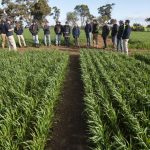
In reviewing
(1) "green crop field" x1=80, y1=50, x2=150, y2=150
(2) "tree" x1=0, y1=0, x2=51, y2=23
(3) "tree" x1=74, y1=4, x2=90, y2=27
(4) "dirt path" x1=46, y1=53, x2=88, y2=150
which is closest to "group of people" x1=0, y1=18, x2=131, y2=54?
(1) "green crop field" x1=80, y1=50, x2=150, y2=150

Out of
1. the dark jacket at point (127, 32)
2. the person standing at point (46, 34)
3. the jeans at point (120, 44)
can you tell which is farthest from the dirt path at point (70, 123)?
the person standing at point (46, 34)

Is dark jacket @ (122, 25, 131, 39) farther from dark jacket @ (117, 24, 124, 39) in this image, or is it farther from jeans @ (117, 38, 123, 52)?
jeans @ (117, 38, 123, 52)

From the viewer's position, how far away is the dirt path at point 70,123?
599 cm

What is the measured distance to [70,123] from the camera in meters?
7.01

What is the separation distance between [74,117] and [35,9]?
154 ft

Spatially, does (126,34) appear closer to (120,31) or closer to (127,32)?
(127,32)

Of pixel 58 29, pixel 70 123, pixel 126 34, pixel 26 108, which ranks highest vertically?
pixel 58 29

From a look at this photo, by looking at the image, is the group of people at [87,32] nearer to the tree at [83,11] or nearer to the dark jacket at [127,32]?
the dark jacket at [127,32]

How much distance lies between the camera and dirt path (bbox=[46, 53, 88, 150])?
5.99 meters

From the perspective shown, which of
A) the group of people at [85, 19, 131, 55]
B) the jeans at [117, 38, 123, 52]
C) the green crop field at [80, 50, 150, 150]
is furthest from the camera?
the jeans at [117, 38, 123, 52]

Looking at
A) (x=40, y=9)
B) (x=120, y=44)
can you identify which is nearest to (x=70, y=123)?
(x=120, y=44)

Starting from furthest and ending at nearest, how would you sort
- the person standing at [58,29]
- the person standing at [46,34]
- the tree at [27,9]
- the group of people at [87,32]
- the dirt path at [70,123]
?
the tree at [27,9]
the person standing at [58,29]
the person standing at [46,34]
the group of people at [87,32]
the dirt path at [70,123]

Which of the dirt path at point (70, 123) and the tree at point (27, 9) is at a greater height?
the tree at point (27, 9)

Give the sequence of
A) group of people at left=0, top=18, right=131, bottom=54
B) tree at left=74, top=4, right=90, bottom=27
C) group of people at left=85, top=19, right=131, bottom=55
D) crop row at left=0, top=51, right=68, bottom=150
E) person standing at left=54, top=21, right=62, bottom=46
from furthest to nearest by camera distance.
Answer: tree at left=74, top=4, right=90, bottom=27, person standing at left=54, top=21, right=62, bottom=46, group of people at left=0, top=18, right=131, bottom=54, group of people at left=85, top=19, right=131, bottom=55, crop row at left=0, top=51, right=68, bottom=150
